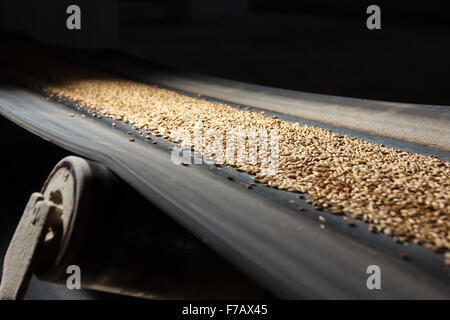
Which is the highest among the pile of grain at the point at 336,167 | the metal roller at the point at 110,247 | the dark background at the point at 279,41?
the dark background at the point at 279,41

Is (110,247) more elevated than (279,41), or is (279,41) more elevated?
(279,41)

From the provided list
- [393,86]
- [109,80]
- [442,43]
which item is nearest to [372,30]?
[442,43]

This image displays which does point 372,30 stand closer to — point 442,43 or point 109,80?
point 442,43

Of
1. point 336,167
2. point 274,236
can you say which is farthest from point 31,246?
point 336,167

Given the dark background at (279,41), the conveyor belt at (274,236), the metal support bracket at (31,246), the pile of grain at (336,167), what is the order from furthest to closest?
the dark background at (279,41) → the metal support bracket at (31,246) → the pile of grain at (336,167) → the conveyor belt at (274,236)

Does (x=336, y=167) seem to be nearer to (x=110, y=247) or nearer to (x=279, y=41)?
(x=110, y=247)

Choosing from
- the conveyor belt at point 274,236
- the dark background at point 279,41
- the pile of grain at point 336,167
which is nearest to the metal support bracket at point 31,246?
the conveyor belt at point 274,236

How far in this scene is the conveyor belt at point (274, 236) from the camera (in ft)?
3.21

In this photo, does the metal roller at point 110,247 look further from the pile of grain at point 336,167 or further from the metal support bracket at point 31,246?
the pile of grain at point 336,167

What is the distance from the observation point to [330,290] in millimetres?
952

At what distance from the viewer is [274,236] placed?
1.15 metres

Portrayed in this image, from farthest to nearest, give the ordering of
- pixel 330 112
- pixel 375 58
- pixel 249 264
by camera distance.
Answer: pixel 375 58 < pixel 330 112 < pixel 249 264
